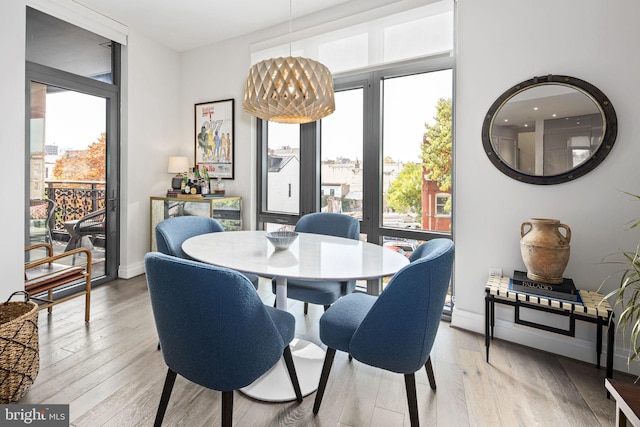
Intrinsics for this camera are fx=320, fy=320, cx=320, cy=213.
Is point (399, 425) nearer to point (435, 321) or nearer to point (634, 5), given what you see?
point (435, 321)

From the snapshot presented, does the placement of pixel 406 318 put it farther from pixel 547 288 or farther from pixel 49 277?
pixel 49 277

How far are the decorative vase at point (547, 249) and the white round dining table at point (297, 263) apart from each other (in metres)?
0.95

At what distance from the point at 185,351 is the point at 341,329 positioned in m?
0.68

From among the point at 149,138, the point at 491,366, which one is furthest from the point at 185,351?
the point at 149,138

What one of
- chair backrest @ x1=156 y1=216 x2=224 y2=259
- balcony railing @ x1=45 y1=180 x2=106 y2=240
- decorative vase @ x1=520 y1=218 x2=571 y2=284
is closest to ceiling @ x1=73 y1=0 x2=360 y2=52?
balcony railing @ x1=45 y1=180 x2=106 y2=240

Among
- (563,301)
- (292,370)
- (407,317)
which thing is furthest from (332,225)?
(563,301)

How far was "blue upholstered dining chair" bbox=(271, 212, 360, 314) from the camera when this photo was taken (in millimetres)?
2115

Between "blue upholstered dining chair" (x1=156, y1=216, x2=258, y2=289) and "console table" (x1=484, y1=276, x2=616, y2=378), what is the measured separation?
1640 millimetres

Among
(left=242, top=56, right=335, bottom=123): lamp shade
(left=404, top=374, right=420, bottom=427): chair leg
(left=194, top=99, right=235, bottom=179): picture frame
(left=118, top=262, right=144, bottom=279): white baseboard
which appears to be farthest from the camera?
(left=194, top=99, right=235, bottom=179): picture frame

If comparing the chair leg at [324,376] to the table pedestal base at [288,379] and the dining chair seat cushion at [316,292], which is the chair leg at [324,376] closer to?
the table pedestal base at [288,379]

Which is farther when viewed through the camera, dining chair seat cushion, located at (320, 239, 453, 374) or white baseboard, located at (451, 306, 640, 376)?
white baseboard, located at (451, 306, 640, 376)

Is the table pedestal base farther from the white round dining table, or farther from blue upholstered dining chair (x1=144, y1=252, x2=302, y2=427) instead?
blue upholstered dining chair (x1=144, y1=252, x2=302, y2=427)

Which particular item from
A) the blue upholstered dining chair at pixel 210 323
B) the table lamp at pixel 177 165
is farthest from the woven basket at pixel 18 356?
the table lamp at pixel 177 165

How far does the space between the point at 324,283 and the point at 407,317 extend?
37.4 inches
